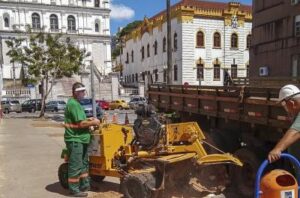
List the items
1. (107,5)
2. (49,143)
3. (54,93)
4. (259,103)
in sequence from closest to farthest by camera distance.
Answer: (259,103) → (49,143) → (54,93) → (107,5)

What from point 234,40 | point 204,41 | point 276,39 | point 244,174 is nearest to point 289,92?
point 244,174

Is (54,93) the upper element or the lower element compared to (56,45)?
lower

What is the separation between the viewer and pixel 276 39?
33594mm

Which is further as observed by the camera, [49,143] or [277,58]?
[277,58]

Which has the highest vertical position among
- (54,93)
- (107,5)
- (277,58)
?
(107,5)

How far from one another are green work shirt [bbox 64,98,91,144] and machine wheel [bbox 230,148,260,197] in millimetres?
2471

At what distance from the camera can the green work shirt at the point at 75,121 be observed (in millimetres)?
7195

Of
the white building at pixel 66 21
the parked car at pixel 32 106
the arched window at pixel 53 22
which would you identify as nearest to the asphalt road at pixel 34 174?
the parked car at pixel 32 106

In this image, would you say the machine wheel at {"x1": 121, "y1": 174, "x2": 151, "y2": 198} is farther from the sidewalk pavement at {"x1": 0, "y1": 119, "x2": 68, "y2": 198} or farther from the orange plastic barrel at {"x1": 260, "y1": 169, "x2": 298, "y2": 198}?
the orange plastic barrel at {"x1": 260, "y1": 169, "x2": 298, "y2": 198}

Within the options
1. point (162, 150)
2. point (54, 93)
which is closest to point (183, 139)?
point (162, 150)

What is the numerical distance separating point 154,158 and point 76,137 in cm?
140

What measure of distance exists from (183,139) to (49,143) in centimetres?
863

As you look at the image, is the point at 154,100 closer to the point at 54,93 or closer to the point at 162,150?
the point at 162,150

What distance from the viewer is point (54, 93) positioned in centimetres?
5969
